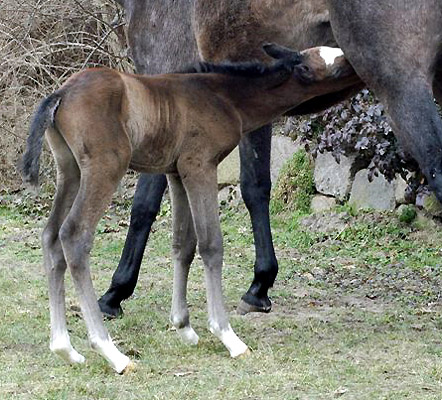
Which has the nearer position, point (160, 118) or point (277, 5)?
point (160, 118)

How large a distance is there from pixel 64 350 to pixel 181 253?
868 millimetres

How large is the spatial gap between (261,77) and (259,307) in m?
1.67

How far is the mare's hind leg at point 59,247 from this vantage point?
4.54 m

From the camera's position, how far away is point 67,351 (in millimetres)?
4523

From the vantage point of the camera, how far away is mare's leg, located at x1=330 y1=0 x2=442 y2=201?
4375 millimetres

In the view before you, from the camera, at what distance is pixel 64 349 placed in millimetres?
4516

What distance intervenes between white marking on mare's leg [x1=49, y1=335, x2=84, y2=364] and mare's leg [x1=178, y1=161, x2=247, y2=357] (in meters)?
0.68

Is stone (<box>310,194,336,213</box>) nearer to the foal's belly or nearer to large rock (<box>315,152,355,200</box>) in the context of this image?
large rock (<box>315,152,355,200</box>)

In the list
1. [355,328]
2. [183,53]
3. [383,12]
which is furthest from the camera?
[183,53]

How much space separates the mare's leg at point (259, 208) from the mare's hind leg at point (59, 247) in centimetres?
164

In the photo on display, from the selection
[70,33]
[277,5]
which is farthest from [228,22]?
[70,33]

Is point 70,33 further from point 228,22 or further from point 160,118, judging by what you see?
point 160,118

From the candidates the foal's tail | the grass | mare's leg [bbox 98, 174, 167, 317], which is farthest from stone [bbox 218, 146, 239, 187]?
the foal's tail

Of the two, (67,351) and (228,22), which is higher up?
(228,22)
